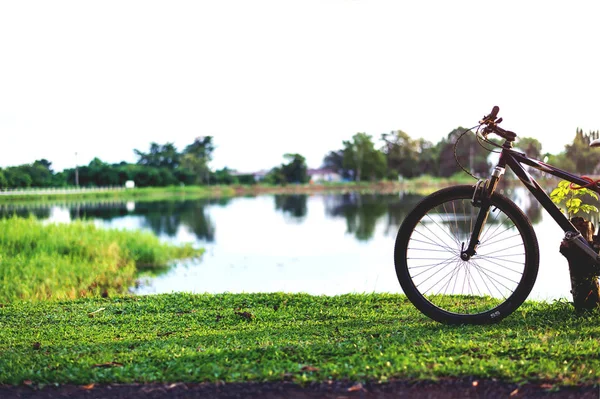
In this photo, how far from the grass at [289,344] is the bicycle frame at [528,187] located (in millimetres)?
499

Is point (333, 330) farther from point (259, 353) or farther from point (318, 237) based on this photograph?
point (318, 237)

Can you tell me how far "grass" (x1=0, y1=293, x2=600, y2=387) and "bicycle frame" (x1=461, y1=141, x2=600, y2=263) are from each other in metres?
0.50

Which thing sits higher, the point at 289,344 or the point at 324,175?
the point at 324,175

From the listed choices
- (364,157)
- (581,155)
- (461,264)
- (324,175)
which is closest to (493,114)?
(461,264)

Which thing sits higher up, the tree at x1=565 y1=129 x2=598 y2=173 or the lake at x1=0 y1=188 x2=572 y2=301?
the tree at x1=565 y1=129 x2=598 y2=173

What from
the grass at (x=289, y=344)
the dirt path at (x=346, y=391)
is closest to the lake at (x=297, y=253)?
the grass at (x=289, y=344)

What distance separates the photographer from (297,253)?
60.3 ft

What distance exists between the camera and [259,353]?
10.3 feet

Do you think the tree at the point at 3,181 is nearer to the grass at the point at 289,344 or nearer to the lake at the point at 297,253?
the lake at the point at 297,253

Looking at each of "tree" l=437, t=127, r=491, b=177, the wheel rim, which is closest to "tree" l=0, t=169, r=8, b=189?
the wheel rim

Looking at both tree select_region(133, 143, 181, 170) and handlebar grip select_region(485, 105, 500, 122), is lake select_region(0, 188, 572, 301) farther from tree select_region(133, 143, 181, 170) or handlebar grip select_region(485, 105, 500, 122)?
tree select_region(133, 143, 181, 170)

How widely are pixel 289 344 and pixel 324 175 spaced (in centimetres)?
7700

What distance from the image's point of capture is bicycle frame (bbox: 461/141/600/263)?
12.5ft

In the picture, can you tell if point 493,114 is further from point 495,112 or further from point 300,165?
point 300,165
